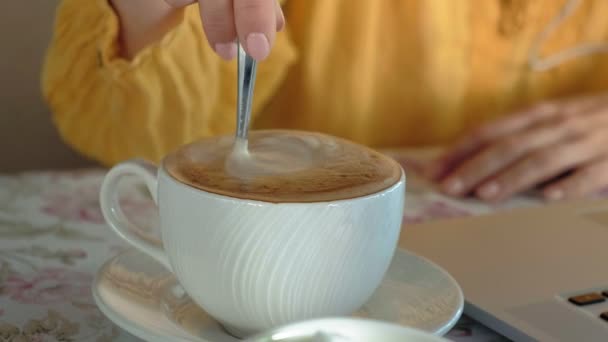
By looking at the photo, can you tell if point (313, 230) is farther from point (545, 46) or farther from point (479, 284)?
point (545, 46)

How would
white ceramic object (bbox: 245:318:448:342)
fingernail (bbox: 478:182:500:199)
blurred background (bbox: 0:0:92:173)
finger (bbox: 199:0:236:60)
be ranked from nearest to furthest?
1. white ceramic object (bbox: 245:318:448:342)
2. finger (bbox: 199:0:236:60)
3. fingernail (bbox: 478:182:500:199)
4. blurred background (bbox: 0:0:92:173)

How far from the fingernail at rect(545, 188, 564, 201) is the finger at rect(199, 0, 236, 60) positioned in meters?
0.38

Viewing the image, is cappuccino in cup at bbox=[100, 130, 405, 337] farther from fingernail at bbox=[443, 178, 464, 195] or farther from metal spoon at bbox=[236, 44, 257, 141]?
fingernail at bbox=[443, 178, 464, 195]

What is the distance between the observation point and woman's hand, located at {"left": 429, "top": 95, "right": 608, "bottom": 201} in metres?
0.66

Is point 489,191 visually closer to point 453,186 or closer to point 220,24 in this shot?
point 453,186

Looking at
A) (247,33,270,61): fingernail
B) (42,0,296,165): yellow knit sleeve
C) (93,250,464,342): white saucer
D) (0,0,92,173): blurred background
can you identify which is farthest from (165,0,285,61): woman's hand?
(0,0,92,173): blurred background

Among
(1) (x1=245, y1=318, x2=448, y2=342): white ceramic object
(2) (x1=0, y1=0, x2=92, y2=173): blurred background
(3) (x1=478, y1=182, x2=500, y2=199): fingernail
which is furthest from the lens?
(2) (x1=0, y1=0, x2=92, y2=173): blurred background

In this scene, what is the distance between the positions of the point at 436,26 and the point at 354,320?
69 cm

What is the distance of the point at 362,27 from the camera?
87 centimetres

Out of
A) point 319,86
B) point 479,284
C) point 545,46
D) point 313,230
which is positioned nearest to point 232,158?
point 313,230

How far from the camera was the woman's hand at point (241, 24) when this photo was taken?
1.10 ft

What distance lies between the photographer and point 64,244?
1.62 ft

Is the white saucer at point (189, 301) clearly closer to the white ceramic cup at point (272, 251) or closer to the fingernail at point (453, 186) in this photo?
the white ceramic cup at point (272, 251)

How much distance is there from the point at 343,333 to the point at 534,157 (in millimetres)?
478
